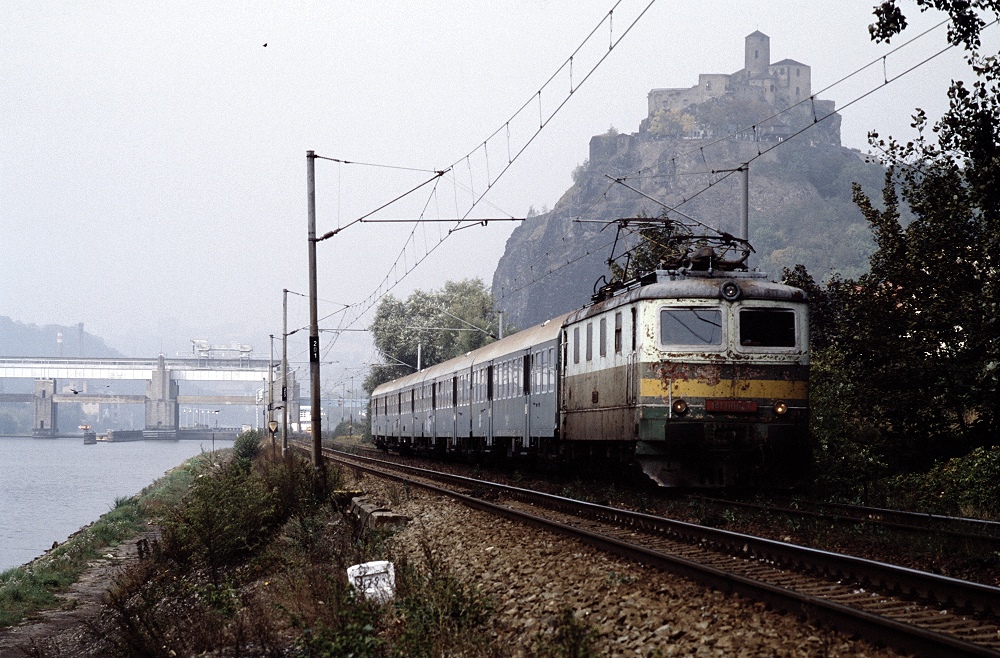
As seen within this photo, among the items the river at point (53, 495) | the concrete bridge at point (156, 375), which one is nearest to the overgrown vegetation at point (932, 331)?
the river at point (53, 495)

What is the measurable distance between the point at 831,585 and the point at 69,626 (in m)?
13.4

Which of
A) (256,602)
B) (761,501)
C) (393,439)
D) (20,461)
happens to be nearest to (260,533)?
(256,602)

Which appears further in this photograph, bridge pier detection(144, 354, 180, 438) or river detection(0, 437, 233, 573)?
bridge pier detection(144, 354, 180, 438)

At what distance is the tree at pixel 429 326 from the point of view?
8875 cm

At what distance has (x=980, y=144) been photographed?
18.8 m

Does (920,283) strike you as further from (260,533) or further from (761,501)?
(260,533)

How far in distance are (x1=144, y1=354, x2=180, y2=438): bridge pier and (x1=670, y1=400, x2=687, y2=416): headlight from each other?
176402 mm

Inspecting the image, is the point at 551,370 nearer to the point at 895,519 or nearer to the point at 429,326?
the point at 895,519

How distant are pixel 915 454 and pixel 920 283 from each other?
11.2ft

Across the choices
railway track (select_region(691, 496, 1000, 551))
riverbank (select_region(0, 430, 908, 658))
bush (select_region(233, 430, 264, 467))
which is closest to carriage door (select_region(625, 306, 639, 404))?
railway track (select_region(691, 496, 1000, 551))

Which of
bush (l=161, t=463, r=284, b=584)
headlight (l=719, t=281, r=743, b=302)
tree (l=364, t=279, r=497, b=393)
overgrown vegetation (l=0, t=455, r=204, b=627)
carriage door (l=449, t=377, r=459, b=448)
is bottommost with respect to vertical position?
overgrown vegetation (l=0, t=455, r=204, b=627)

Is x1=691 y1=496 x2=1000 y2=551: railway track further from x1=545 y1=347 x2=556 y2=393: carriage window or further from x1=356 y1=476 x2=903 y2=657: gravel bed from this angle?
x1=545 y1=347 x2=556 y2=393: carriage window

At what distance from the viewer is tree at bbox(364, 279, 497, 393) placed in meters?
88.8

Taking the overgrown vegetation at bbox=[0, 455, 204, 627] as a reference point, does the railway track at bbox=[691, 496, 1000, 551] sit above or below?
above
